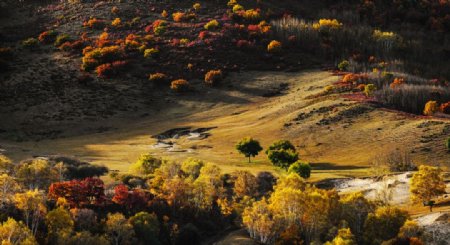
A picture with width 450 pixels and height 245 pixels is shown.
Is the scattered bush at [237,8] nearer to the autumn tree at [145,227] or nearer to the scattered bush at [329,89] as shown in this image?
the scattered bush at [329,89]

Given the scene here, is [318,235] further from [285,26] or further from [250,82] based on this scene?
[285,26]

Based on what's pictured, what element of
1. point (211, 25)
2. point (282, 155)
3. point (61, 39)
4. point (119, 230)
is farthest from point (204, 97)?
point (119, 230)

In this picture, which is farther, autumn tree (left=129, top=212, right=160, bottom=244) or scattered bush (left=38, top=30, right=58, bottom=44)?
scattered bush (left=38, top=30, right=58, bottom=44)

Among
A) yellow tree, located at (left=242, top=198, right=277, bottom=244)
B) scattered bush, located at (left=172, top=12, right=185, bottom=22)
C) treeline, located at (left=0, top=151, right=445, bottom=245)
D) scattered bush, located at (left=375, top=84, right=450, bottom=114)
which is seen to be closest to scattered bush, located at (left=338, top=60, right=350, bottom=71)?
scattered bush, located at (left=375, top=84, right=450, bottom=114)

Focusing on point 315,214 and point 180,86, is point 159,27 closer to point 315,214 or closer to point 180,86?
point 180,86

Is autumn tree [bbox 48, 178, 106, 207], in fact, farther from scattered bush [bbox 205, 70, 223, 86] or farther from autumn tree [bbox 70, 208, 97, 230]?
scattered bush [bbox 205, 70, 223, 86]
